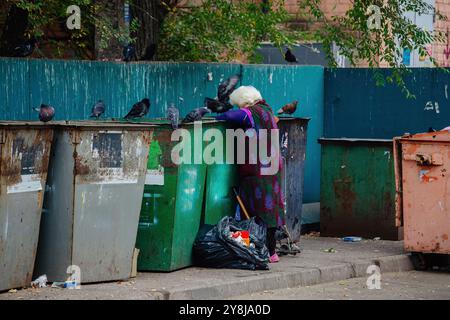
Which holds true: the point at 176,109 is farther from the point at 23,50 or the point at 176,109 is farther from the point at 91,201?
the point at 23,50

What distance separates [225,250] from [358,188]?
2965 millimetres

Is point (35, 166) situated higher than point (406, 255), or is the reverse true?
point (35, 166)

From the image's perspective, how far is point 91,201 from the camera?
30.4 feet

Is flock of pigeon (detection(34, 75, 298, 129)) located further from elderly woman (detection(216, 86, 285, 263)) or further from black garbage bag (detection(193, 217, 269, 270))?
black garbage bag (detection(193, 217, 269, 270))

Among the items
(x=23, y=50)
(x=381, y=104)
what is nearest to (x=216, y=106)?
(x=23, y=50)

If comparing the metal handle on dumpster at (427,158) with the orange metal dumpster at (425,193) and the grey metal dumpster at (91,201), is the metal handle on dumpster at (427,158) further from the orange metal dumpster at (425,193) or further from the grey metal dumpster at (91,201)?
the grey metal dumpster at (91,201)

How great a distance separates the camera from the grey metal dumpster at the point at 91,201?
9180 mm

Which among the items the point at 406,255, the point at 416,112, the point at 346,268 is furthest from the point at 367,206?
the point at 416,112

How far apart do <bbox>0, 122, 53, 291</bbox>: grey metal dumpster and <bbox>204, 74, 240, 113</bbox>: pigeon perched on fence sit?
2.40m

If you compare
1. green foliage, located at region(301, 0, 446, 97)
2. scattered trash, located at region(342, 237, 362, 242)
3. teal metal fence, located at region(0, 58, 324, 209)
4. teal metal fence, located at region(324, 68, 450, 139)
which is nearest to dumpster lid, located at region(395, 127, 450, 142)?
scattered trash, located at region(342, 237, 362, 242)

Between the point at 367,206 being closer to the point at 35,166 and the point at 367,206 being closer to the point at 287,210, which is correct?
the point at 287,210

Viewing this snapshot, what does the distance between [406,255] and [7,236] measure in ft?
14.8
